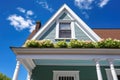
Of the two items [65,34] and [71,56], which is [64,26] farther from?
[71,56]

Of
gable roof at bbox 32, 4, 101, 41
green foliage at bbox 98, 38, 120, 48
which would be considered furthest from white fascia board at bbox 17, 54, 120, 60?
gable roof at bbox 32, 4, 101, 41

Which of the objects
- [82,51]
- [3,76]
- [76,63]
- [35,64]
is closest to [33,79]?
[35,64]

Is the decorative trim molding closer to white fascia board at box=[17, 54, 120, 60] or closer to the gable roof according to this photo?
white fascia board at box=[17, 54, 120, 60]

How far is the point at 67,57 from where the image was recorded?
29.5 feet

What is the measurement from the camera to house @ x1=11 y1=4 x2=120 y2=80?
8.92m

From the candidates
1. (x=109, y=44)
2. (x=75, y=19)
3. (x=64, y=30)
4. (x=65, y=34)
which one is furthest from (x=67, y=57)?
(x=75, y=19)

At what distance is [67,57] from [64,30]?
4.31 meters

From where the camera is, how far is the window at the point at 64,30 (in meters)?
12.6

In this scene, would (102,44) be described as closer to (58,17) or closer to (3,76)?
(58,17)

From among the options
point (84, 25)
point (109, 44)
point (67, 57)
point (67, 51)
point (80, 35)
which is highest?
point (84, 25)

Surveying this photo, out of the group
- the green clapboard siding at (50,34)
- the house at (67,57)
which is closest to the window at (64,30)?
the house at (67,57)

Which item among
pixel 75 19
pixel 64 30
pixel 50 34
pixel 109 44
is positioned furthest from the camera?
pixel 75 19

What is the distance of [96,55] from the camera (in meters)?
8.96

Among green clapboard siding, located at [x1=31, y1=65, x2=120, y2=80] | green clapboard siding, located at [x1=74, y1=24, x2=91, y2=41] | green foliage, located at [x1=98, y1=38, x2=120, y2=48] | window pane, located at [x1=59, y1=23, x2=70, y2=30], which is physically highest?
window pane, located at [x1=59, y1=23, x2=70, y2=30]
